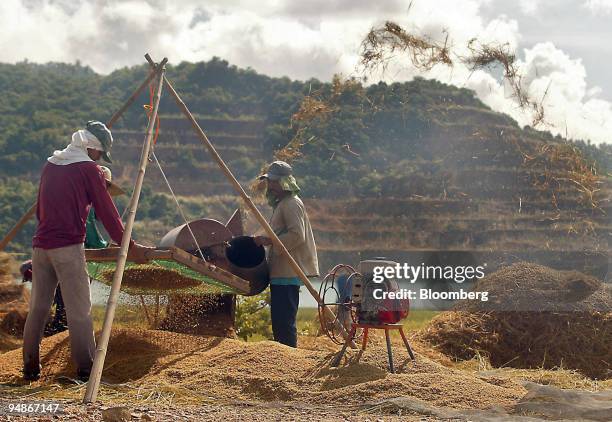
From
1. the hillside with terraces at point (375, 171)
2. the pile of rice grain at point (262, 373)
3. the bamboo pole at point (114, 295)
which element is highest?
the hillside with terraces at point (375, 171)

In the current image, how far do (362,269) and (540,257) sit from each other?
957 inches

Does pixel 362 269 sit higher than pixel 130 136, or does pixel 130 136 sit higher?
pixel 130 136

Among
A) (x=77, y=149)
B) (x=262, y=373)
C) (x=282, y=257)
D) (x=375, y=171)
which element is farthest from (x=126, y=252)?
(x=375, y=171)

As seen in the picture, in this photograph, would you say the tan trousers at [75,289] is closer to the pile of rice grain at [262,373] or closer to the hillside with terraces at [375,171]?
the pile of rice grain at [262,373]

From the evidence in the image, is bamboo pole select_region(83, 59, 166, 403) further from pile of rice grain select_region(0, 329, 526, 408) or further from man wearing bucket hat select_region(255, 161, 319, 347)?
man wearing bucket hat select_region(255, 161, 319, 347)

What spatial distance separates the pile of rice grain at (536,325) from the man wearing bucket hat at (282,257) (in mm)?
2327

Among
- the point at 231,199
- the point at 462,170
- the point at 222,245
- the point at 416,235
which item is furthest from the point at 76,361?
the point at 231,199

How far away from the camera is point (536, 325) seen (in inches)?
354

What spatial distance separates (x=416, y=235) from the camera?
36.7 metres

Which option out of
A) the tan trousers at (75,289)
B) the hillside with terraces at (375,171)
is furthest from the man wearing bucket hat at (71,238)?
the hillside with terraces at (375,171)

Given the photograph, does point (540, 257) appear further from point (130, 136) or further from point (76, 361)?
point (130, 136)

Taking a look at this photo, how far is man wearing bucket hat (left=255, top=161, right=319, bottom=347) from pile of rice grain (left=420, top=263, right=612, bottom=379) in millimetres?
2327

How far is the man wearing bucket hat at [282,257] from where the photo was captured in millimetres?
7027

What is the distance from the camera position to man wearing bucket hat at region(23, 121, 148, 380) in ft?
18.7
